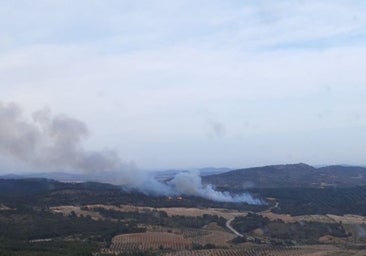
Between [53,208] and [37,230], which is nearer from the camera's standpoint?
[37,230]

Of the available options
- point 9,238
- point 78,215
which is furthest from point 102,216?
point 9,238

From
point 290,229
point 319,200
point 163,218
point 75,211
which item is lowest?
point 290,229

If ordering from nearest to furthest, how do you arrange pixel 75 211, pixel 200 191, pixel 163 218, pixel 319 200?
pixel 163 218
pixel 75 211
pixel 319 200
pixel 200 191

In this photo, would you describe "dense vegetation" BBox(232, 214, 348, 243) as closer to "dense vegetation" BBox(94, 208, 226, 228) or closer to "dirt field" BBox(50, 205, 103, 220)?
"dense vegetation" BBox(94, 208, 226, 228)

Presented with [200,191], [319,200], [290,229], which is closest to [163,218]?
[290,229]

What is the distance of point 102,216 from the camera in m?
120

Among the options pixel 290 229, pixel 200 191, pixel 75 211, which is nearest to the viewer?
pixel 290 229

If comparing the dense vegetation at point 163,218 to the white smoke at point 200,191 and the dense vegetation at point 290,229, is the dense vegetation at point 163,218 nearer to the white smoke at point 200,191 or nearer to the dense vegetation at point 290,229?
the dense vegetation at point 290,229

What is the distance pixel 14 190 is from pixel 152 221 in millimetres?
65978

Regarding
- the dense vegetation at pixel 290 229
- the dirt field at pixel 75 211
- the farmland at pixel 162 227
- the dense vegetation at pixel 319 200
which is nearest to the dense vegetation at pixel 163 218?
the farmland at pixel 162 227

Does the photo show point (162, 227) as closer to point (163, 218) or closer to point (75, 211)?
point (163, 218)

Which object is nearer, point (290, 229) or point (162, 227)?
point (290, 229)

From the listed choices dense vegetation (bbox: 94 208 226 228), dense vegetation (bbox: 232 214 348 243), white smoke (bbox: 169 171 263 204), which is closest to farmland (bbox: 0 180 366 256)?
dense vegetation (bbox: 94 208 226 228)

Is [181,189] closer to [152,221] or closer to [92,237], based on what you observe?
[152,221]
